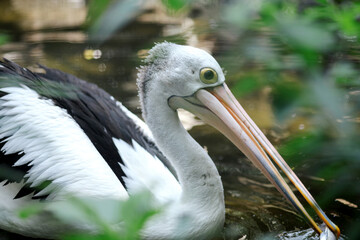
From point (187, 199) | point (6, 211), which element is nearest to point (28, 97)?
point (6, 211)

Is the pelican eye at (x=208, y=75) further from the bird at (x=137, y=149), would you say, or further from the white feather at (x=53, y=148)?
the white feather at (x=53, y=148)

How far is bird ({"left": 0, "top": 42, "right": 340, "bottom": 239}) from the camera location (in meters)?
2.91

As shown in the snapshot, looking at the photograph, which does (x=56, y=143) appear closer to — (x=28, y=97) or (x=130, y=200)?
(x=28, y=97)

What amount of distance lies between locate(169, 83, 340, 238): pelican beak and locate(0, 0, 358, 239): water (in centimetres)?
27

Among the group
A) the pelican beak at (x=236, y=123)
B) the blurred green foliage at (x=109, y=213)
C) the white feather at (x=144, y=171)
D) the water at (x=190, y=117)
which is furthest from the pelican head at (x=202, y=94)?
the blurred green foliage at (x=109, y=213)

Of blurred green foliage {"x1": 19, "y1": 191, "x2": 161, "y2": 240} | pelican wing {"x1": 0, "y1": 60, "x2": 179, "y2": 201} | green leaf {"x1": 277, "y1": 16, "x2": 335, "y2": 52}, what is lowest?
pelican wing {"x1": 0, "y1": 60, "x2": 179, "y2": 201}

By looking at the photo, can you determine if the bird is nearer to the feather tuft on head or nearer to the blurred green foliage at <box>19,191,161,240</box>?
the feather tuft on head

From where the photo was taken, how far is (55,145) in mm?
3135

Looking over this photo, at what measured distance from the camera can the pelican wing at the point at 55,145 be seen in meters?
3.08

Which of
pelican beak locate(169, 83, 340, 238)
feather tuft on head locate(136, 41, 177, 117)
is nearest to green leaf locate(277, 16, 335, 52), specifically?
pelican beak locate(169, 83, 340, 238)

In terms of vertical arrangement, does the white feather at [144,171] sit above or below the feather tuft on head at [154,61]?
below

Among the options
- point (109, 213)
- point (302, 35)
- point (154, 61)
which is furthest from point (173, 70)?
point (109, 213)

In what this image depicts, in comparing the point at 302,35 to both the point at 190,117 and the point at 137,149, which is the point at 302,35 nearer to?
the point at 137,149

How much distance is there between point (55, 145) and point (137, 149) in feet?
1.75
